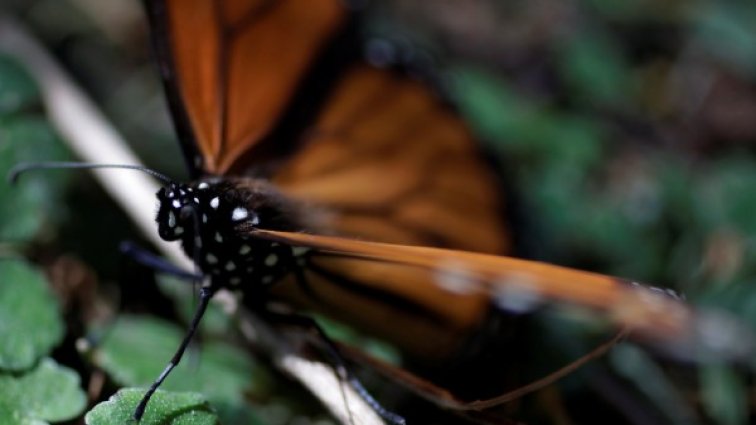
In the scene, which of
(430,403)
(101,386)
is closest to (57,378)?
(101,386)

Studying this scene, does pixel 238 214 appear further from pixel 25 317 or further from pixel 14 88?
pixel 14 88

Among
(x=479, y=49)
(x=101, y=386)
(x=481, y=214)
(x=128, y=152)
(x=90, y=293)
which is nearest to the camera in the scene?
(x=101, y=386)

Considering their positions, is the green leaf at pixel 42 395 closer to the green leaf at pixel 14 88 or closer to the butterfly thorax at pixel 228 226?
the butterfly thorax at pixel 228 226

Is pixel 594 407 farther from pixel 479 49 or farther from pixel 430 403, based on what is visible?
pixel 479 49

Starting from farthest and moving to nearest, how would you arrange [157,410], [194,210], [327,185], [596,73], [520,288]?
[596,73], [327,185], [194,210], [157,410], [520,288]

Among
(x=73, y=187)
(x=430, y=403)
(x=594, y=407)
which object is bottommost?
(x=594, y=407)

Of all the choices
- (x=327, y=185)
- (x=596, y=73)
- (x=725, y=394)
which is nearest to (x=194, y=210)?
(x=327, y=185)

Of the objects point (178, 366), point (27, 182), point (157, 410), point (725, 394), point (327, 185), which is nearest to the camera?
point (157, 410)
